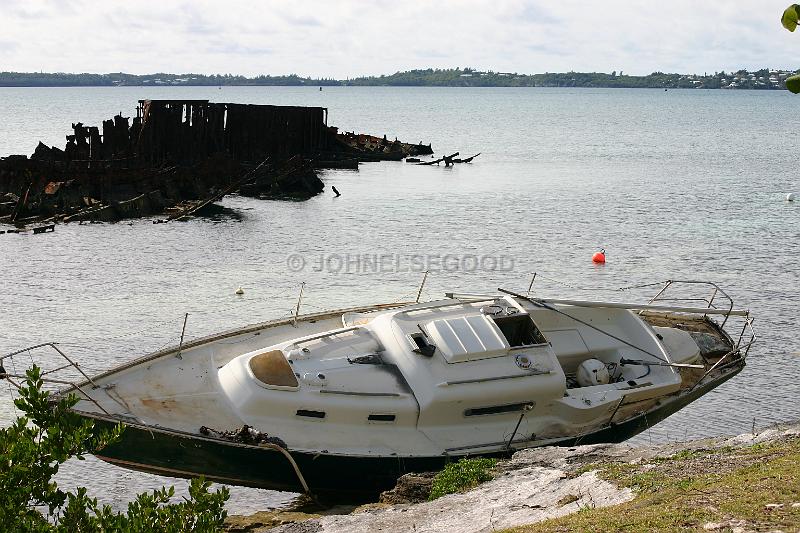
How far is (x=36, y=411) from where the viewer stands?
950 cm

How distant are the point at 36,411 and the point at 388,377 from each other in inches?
353

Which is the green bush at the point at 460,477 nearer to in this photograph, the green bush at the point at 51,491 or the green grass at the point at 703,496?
the green grass at the point at 703,496

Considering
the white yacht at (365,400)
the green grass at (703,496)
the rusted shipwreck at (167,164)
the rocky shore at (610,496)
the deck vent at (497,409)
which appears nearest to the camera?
the green grass at (703,496)

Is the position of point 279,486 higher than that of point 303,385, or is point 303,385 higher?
point 303,385

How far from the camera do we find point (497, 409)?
59.2ft

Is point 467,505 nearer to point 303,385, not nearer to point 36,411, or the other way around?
point 303,385

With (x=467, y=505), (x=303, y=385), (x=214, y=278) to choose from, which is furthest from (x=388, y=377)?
(x=214, y=278)

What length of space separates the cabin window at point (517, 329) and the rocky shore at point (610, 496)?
9.97ft

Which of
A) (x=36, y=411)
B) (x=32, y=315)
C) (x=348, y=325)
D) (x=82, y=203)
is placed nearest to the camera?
(x=36, y=411)

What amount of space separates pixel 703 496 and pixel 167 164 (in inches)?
1994

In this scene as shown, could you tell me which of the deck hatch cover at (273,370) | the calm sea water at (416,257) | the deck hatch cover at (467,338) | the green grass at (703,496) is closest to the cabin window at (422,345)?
the deck hatch cover at (467,338)

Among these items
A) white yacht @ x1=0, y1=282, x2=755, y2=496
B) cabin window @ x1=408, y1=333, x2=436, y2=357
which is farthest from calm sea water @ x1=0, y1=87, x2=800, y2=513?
cabin window @ x1=408, y1=333, x2=436, y2=357

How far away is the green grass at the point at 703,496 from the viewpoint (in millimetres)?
9992

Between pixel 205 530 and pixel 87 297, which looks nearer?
pixel 205 530
